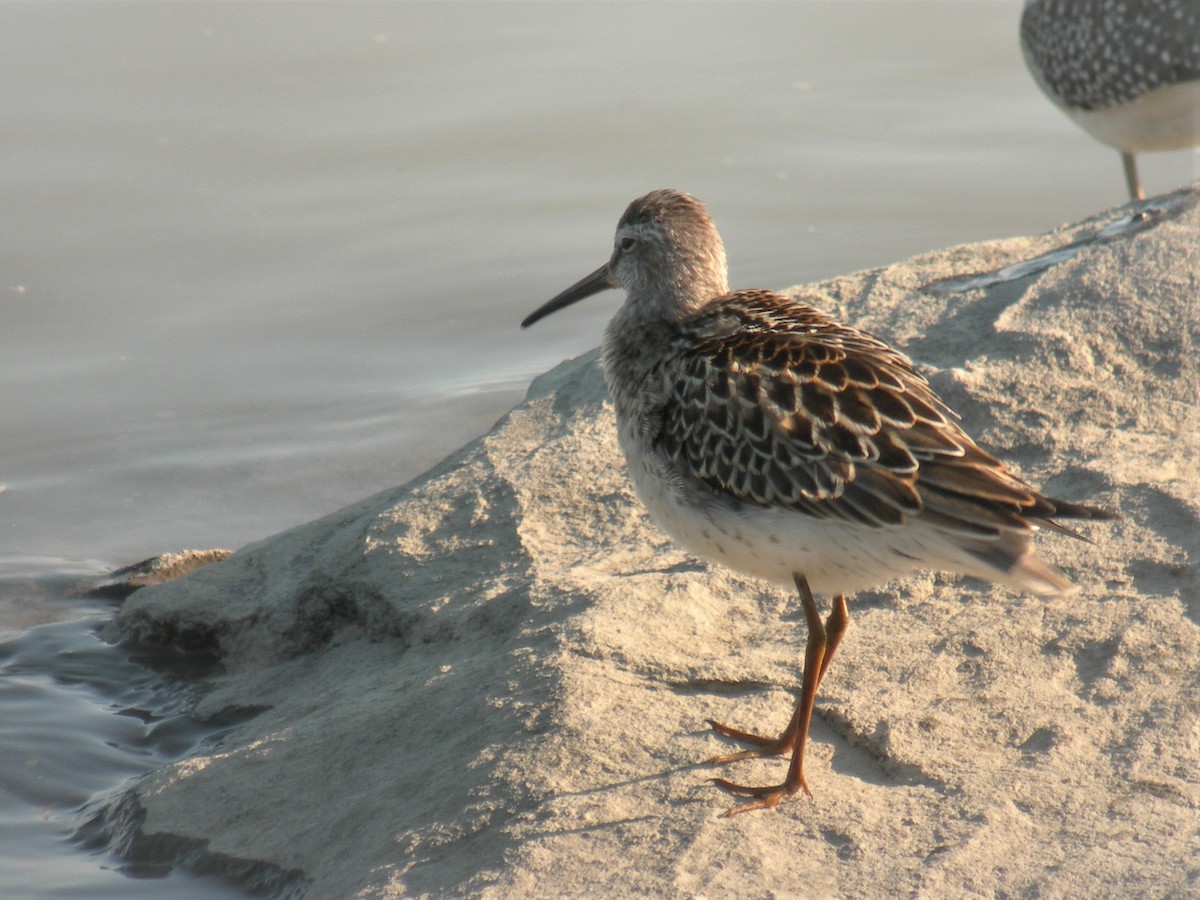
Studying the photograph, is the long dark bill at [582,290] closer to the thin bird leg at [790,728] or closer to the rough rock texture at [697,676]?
the rough rock texture at [697,676]

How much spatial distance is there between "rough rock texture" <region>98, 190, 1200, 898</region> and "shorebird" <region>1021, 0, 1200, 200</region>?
9.60 ft

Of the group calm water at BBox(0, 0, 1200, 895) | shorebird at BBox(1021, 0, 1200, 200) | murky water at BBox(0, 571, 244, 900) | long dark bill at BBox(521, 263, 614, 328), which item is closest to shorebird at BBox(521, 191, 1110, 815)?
long dark bill at BBox(521, 263, 614, 328)

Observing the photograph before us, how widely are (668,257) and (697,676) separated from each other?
1.65m

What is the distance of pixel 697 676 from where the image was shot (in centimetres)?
530

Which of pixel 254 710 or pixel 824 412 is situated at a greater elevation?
pixel 824 412

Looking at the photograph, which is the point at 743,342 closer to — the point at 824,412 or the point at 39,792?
the point at 824,412

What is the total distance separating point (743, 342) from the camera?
5.19 m

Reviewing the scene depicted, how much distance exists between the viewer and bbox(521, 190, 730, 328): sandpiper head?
5.91 metres

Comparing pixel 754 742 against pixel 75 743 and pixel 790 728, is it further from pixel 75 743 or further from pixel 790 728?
pixel 75 743

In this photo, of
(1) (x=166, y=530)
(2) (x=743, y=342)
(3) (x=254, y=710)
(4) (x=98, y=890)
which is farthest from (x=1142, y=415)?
(1) (x=166, y=530)

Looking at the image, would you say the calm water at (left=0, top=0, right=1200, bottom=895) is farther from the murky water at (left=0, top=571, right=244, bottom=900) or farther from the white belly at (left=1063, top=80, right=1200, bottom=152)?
the white belly at (left=1063, top=80, right=1200, bottom=152)

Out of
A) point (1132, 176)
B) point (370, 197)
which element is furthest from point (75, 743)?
point (1132, 176)

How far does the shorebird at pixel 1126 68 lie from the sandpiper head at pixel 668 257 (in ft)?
16.6

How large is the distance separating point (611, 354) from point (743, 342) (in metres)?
0.76
